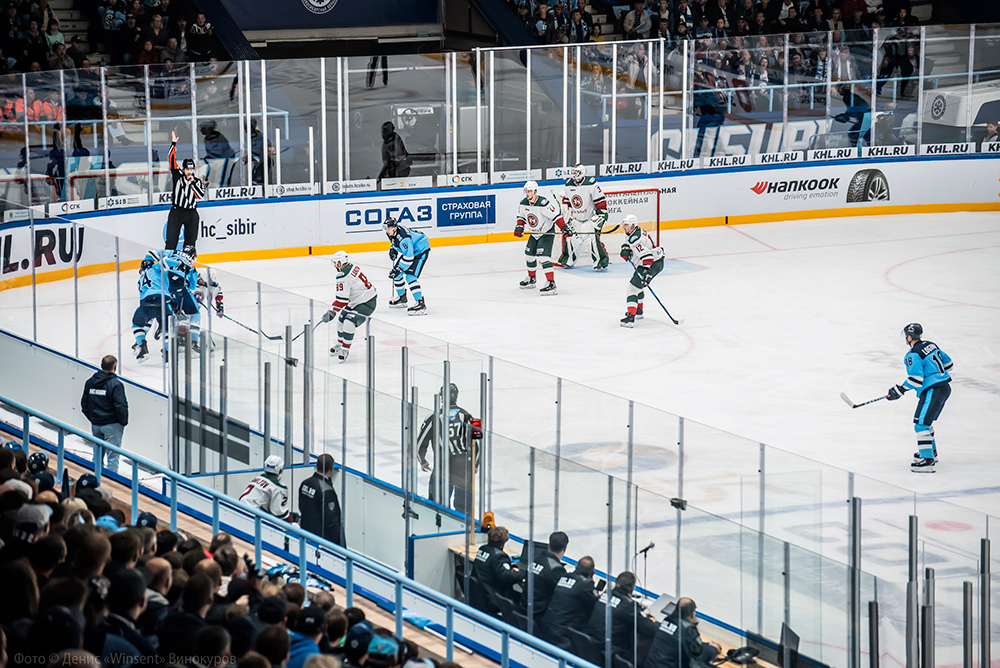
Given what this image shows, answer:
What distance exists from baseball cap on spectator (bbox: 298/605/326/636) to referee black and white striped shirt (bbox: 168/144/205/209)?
11.7 meters

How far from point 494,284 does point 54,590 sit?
12528mm

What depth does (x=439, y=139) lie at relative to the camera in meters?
18.6

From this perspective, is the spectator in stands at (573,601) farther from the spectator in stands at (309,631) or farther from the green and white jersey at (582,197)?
the green and white jersey at (582,197)

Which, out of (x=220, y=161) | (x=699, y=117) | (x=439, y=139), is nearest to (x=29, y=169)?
(x=220, y=161)

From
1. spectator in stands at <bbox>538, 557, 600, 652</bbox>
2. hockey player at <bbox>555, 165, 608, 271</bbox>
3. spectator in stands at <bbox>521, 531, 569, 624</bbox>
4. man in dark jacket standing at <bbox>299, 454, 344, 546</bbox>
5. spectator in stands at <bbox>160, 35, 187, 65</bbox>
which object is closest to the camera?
spectator in stands at <bbox>538, 557, 600, 652</bbox>

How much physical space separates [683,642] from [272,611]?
272 centimetres

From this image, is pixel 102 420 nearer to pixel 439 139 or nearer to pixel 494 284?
A: pixel 494 284

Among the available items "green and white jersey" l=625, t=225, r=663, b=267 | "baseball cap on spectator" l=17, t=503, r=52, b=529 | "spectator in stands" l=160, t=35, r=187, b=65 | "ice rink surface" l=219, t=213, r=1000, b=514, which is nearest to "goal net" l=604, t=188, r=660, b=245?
"ice rink surface" l=219, t=213, r=1000, b=514

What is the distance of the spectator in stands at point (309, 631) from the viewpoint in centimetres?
448

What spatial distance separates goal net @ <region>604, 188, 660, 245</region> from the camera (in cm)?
1884

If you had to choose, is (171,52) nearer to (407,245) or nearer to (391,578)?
(407,245)

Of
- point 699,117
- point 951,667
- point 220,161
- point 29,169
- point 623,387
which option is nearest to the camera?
point 951,667

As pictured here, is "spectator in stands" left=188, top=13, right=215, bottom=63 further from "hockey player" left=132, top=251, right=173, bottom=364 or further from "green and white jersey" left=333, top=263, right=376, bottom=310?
"hockey player" left=132, top=251, right=173, bottom=364

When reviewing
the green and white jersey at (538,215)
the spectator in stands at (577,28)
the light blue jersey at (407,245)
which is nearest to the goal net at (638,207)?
the green and white jersey at (538,215)
